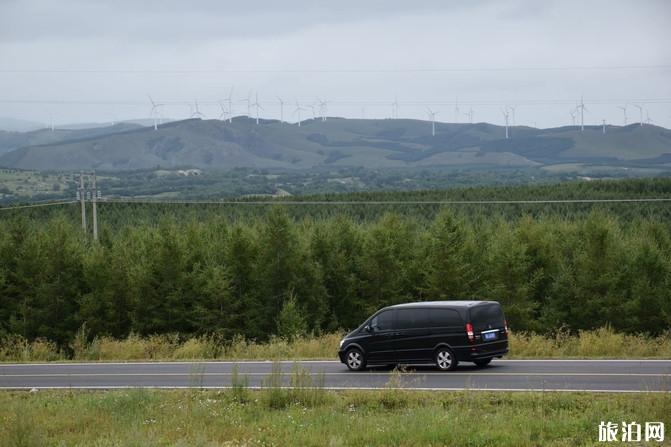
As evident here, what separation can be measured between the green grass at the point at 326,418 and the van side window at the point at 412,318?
15.2ft

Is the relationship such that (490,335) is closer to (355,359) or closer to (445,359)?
(445,359)

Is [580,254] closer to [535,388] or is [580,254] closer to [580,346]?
[580,346]

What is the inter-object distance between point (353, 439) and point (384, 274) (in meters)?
40.6

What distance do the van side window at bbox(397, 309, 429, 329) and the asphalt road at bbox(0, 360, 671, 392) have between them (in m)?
1.18

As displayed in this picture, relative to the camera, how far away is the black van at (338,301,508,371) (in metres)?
23.3

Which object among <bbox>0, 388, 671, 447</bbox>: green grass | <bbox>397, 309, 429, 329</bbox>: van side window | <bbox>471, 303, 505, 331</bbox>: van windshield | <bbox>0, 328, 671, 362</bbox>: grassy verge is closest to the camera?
<bbox>0, 388, 671, 447</bbox>: green grass

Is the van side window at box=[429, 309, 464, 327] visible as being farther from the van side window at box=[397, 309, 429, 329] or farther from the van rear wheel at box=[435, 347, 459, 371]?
the van rear wheel at box=[435, 347, 459, 371]

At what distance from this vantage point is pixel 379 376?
77.2 ft

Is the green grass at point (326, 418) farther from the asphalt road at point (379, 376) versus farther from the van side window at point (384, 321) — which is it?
the van side window at point (384, 321)

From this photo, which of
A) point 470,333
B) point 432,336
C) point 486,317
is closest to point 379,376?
point 432,336

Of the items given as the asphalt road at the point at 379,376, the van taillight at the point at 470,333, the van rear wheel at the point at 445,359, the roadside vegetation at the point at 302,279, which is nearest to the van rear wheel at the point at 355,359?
the asphalt road at the point at 379,376

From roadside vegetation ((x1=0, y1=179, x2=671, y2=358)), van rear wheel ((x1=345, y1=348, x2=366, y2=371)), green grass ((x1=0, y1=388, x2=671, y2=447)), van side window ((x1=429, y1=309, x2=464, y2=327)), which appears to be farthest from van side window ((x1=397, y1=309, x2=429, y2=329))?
roadside vegetation ((x1=0, y1=179, x2=671, y2=358))

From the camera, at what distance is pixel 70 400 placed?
20.8 metres

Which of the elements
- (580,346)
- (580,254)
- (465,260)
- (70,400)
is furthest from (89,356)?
(580,254)
